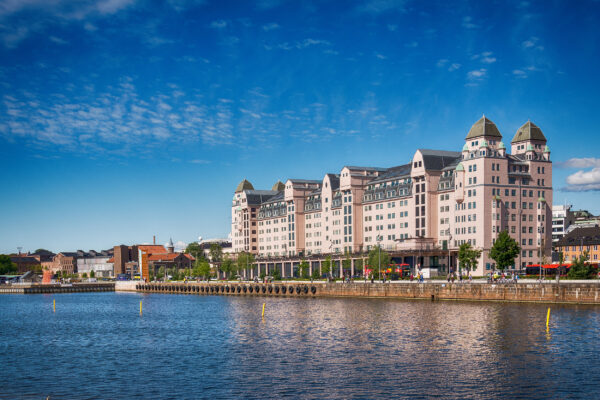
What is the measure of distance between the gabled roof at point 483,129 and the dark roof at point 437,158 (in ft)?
46.4

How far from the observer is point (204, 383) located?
49000mm

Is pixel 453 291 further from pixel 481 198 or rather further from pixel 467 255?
pixel 481 198

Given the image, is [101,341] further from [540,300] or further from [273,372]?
[540,300]

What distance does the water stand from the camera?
46.4 m

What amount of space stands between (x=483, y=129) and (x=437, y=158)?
20.0 m

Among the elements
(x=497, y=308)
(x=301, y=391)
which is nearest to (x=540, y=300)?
(x=497, y=308)

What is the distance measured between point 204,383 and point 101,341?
101 ft

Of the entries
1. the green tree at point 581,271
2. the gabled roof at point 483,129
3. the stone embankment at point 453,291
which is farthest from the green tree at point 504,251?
the gabled roof at point 483,129

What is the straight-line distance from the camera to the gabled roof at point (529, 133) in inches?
6540

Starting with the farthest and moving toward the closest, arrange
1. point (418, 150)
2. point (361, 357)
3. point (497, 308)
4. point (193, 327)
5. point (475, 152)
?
point (418, 150), point (475, 152), point (497, 308), point (193, 327), point (361, 357)

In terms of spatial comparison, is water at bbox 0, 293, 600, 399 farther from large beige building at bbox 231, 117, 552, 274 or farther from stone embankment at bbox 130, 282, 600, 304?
large beige building at bbox 231, 117, 552, 274

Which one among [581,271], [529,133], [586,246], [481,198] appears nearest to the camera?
[581,271]

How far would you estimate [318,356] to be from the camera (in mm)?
59594

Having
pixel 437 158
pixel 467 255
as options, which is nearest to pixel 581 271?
pixel 467 255
